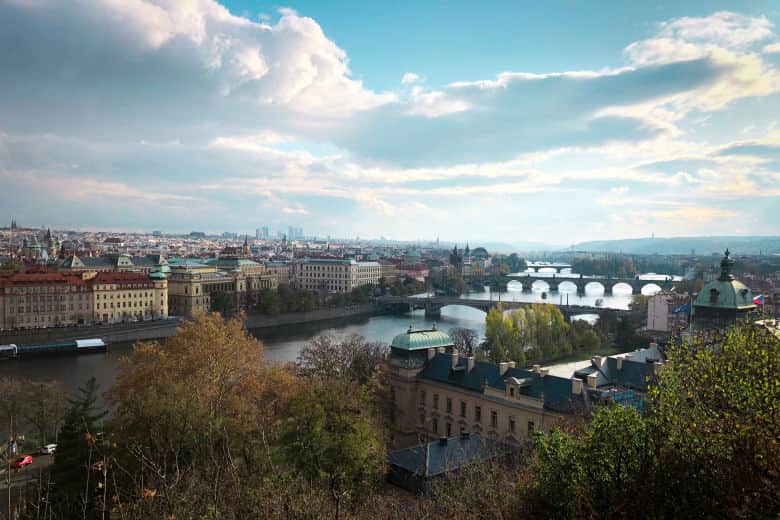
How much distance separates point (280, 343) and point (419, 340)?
2572 centimetres

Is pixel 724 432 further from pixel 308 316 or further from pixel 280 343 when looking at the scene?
pixel 308 316

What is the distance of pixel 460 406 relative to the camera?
20250 millimetres

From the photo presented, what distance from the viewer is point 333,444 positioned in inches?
500

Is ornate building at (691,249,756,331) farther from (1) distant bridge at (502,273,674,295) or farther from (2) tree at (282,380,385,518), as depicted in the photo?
(1) distant bridge at (502,273,674,295)

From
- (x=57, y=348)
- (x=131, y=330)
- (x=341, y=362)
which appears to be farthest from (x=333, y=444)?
(x=131, y=330)

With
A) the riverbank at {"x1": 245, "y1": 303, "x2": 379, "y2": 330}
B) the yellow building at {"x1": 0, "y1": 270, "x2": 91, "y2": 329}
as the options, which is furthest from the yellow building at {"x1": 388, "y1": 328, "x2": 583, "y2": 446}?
the yellow building at {"x1": 0, "y1": 270, "x2": 91, "y2": 329}

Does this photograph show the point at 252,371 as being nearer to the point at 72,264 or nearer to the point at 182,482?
the point at 182,482

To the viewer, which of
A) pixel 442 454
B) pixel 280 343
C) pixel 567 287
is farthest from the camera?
pixel 567 287

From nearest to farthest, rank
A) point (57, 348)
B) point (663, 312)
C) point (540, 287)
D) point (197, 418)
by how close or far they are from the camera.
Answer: point (197, 418), point (57, 348), point (663, 312), point (540, 287)

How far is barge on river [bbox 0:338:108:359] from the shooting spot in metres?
39.2

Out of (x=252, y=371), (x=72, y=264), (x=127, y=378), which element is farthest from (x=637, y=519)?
(x=72, y=264)

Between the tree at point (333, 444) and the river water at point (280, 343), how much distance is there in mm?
14249

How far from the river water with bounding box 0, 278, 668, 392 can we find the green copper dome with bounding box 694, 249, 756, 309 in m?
24.4

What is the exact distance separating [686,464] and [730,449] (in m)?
0.47
